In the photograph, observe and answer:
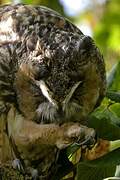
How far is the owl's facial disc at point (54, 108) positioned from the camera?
108 inches

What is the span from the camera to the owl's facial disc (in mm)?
2738

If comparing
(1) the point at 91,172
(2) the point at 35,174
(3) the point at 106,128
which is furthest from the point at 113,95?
(2) the point at 35,174

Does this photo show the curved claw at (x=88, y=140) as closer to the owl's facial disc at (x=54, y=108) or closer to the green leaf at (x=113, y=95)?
the owl's facial disc at (x=54, y=108)

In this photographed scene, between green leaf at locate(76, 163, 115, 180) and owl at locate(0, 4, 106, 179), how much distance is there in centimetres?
18

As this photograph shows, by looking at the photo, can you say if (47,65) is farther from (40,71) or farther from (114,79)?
(114,79)

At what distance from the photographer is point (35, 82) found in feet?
9.28

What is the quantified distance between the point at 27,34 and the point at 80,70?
0.96ft

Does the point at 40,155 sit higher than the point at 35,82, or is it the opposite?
the point at 35,82

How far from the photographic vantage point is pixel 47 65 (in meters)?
2.76

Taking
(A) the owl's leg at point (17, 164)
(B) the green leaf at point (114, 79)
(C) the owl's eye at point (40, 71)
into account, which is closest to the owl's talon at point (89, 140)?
(C) the owl's eye at point (40, 71)

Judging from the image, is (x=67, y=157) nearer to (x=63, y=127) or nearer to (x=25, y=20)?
(x=63, y=127)

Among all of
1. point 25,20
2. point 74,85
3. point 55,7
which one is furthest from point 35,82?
point 55,7

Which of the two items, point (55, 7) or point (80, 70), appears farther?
point (55, 7)

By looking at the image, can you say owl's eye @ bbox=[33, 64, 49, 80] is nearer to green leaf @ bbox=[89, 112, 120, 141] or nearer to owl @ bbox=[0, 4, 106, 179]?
owl @ bbox=[0, 4, 106, 179]
